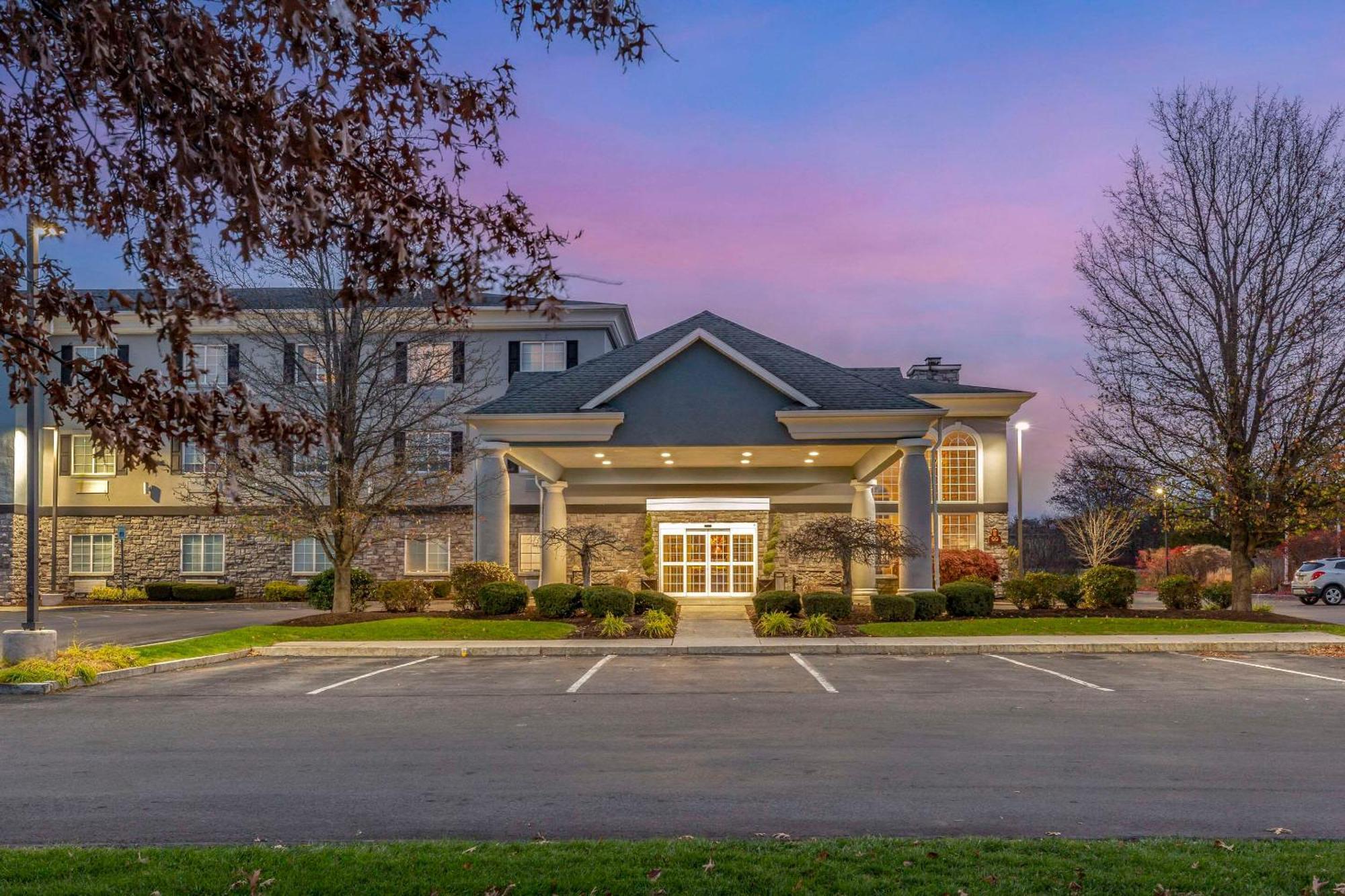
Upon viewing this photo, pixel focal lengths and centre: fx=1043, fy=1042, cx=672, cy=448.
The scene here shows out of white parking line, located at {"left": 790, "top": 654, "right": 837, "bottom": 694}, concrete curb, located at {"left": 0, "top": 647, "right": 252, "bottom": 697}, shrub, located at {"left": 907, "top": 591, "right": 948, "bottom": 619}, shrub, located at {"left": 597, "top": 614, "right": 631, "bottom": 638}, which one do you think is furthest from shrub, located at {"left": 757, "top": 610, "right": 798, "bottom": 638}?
concrete curb, located at {"left": 0, "top": 647, "right": 252, "bottom": 697}

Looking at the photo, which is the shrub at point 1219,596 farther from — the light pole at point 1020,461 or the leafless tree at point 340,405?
the leafless tree at point 340,405

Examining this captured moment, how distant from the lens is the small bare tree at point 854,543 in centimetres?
2491

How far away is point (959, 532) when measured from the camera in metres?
39.3

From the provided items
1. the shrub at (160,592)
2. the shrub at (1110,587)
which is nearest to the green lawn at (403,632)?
the shrub at (1110,587)

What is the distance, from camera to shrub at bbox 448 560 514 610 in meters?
24.8

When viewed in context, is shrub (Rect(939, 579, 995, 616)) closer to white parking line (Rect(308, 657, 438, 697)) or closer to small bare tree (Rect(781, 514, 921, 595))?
small bare tree (Rect(781, 514, 921, 595))

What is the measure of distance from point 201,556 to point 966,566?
28.3 meters

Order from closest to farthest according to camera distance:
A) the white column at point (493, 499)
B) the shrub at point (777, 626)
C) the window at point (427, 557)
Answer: the shrub at point (777, 626)
the white column at point (493, 499)
the window at point (427, 557)

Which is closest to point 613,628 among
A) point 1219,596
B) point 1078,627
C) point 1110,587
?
point 1078,627

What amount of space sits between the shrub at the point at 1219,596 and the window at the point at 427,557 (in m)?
25.0

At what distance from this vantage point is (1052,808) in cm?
755

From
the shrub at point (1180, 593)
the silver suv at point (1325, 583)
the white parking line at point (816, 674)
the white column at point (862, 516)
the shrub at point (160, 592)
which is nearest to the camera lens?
the white parking line at point (816, 674)

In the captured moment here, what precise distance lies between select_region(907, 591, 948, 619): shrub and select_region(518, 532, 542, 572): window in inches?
642

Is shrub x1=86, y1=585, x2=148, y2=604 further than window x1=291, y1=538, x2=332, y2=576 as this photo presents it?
No
